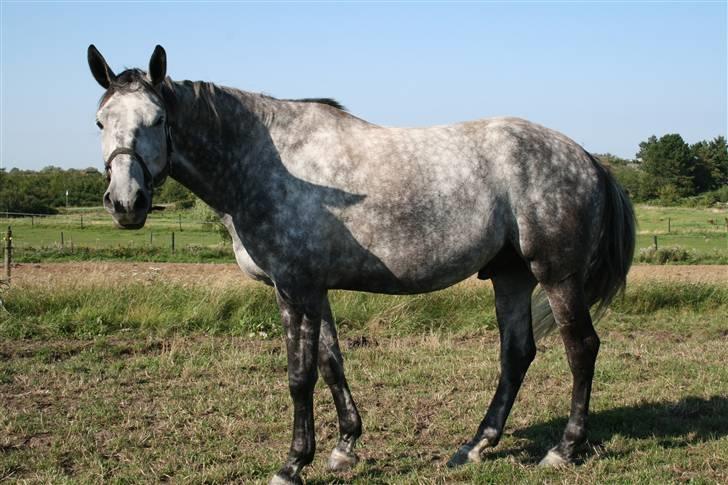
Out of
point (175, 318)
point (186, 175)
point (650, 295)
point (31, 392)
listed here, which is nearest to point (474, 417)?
point (186, 175)

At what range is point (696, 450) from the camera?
15.7 ft

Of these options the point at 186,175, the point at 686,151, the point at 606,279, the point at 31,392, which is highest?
the point at 686,151

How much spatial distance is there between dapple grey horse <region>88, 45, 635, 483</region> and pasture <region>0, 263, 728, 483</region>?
474 mm

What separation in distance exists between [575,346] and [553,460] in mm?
780

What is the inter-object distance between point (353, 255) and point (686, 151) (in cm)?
7832

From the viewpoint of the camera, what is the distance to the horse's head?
11.6ft

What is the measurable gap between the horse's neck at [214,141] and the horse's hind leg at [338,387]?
→ 1.10 metres

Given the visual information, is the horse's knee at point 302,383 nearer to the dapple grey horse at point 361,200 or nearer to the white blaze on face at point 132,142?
the dapple grey horse at point 361,200

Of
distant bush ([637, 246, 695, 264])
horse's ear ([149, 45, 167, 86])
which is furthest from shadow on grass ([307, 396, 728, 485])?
distant bush ([637, 246, 695, 264])

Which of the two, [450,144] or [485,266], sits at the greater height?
[450,144]

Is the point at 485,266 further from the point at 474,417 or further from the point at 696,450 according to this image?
the point at 696,450

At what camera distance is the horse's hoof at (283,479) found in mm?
4258

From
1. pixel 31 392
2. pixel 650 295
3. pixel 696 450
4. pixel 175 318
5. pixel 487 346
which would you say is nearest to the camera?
pixel 696 450

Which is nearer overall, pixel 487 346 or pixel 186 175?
pixel 186 175
